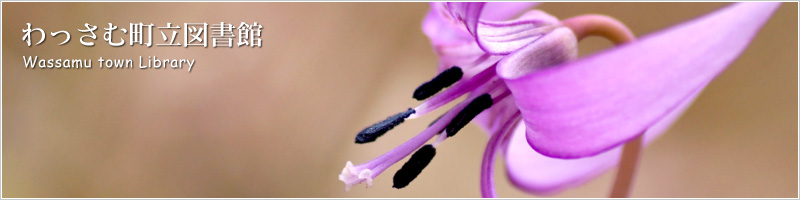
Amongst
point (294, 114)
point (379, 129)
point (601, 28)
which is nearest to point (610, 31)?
point (601, 28)

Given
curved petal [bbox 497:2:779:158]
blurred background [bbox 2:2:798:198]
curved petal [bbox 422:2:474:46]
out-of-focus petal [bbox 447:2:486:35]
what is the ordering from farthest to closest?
blurred background [bbox 2:2:798:198]
curved petal [bbox 422:2:474:46]
out-of-focus petal [bbox 447:2:486:35]
curved petal [bbox 497:2:779:158]

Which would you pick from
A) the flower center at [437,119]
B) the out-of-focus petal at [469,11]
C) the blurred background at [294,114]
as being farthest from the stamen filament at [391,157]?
the blurred background at [294,114]

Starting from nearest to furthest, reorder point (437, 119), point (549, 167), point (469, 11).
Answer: point (469, 11) < point (437, 119) < point (549, 167)

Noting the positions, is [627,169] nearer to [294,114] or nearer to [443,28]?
[443,28]

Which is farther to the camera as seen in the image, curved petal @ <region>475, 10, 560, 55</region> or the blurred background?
the blurred background

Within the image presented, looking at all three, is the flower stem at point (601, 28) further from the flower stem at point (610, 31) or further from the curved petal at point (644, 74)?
the curved petal at point (644, 74)

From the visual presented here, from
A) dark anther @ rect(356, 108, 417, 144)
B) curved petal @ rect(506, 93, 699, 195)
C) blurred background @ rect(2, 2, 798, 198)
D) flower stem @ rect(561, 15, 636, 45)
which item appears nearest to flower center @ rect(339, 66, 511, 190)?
dark anther @ rect(356, 108, 417, 144)

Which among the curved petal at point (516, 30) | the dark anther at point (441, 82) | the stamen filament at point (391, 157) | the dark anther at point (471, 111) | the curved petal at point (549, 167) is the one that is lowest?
the curved petal at point (549, 167)

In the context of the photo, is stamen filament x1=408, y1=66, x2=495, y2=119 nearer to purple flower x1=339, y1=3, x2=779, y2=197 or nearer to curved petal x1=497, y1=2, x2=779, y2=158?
purple flower x1=339, y1=3, x2=779, y2=197
